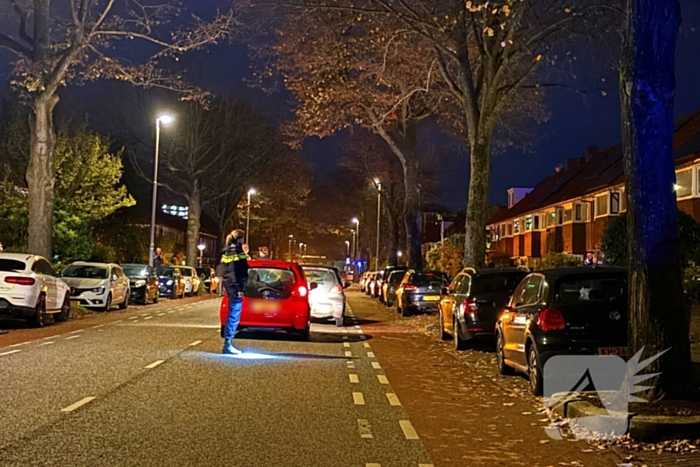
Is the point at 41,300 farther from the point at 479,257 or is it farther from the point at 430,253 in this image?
the point at 430,253

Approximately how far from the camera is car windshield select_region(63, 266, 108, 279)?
90.8 feet

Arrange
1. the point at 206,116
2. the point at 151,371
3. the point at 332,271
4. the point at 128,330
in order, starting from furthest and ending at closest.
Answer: the point at 206,116 → the point at 332,271 → the point at 128,330 → the point at 151,371

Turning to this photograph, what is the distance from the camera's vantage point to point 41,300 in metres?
20.0

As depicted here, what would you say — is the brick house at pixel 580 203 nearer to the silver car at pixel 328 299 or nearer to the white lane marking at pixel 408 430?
the silver car at pixel 328 299

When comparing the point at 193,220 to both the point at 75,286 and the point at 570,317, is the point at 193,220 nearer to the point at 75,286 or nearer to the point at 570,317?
the point at 75,286

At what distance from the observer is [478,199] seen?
2348 centimetres

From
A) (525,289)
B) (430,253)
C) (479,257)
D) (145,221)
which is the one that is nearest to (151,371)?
(525,289)

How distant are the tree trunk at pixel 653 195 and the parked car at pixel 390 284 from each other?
2601 centimetres

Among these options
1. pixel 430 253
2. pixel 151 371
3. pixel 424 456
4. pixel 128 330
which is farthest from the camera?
pixel 430 253

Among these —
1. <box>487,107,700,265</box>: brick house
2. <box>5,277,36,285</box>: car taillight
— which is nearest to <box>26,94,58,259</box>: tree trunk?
<box>5,277,36,285</box>: car taillight

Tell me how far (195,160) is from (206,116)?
8.81 feet

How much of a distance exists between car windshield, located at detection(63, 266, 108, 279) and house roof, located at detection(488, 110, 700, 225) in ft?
58.3

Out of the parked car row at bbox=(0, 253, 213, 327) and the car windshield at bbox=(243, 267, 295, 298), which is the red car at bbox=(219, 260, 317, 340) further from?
the parked car row at bbox=(0, 253, 213, 327)

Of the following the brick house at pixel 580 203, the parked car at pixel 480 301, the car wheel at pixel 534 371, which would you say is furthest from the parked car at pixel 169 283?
the car wheel at pixel 534 371
